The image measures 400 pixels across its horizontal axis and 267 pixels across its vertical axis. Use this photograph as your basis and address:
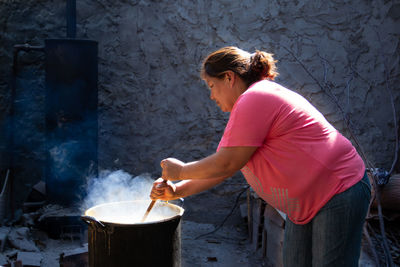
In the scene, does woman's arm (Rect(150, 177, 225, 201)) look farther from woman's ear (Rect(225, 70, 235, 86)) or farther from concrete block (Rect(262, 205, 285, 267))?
concrete block (Rect(262, 205, 285, 267))

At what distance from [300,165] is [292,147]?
9 cm

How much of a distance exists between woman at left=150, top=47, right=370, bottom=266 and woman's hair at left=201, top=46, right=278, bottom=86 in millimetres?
11

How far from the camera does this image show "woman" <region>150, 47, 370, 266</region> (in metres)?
1.77

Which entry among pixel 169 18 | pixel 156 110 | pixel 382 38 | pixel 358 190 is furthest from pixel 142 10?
pixel 358 190

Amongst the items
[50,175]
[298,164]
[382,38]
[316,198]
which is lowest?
[50,175]

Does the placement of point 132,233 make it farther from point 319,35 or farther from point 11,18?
point 11,18

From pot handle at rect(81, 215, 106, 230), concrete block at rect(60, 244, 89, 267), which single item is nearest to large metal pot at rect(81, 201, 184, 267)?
pot handle at rect(81, 215, 106, 230)

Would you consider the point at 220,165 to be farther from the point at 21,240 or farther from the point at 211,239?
the point at 21,240

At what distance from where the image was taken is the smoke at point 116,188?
3.99m

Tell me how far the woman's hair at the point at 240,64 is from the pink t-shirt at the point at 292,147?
127 mm

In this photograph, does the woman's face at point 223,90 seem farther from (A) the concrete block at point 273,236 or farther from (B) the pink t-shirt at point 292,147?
(A) the concrete block at point 273,236

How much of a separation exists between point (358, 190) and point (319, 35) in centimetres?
335

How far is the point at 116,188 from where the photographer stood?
4406mm

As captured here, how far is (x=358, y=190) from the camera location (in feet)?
5.89
